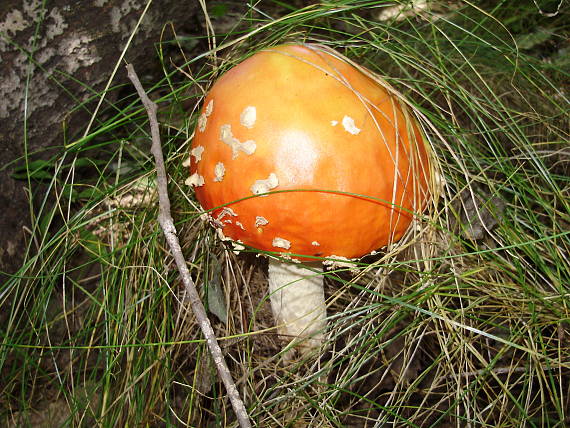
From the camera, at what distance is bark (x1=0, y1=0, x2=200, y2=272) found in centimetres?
179

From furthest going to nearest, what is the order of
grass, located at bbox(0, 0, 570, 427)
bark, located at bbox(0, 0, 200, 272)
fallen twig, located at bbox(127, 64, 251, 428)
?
1. bark, located at bbox(0, 0, 200, 272)
2. grass, located at bbox(0, 0, 570, 427)
3. fallen twig, located at bbox(127, 64, 251, 428)

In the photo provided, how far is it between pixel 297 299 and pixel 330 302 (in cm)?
14

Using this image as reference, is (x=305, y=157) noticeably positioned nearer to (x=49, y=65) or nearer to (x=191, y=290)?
(x=191, y=290)

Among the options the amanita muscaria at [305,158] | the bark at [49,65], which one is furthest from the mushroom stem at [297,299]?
the bark at [49,65]

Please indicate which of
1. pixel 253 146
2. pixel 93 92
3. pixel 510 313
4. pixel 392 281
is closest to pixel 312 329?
pixel 392 281

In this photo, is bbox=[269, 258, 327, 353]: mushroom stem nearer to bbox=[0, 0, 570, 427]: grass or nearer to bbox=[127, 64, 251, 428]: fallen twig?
bbox=[0, 0, 570, 427]: grass

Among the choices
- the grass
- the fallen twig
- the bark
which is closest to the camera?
the fallen twig

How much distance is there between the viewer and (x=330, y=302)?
70.2 inches

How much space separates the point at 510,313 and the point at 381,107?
80cm

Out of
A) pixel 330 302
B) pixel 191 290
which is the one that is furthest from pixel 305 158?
pixel 330 302

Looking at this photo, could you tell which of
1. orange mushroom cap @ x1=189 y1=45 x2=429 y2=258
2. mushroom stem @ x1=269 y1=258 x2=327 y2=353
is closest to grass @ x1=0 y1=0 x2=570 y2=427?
mushroom stem @ x1=269 y1=258 x2=327 y2=353

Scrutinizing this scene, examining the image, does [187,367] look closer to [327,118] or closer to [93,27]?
[327,118]

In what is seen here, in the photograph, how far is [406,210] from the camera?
58.8 inches

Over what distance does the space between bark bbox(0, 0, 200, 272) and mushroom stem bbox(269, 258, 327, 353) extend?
3.17 ft
